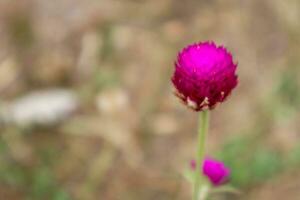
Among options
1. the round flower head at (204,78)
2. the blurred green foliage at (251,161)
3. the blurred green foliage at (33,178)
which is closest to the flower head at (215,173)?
the round flower head at (204,78)

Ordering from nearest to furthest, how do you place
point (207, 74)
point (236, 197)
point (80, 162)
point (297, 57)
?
point (207, 74), point (236, 197), point (80, 162), point (297, 57)

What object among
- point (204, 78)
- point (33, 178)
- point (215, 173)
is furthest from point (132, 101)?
point (204, 78)

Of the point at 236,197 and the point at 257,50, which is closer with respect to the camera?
the point at 236,197

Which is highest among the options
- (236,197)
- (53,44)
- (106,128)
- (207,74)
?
(53,44)

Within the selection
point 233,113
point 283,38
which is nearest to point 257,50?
point 283,38

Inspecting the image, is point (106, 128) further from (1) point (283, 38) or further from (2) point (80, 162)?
(1) point (283, 38)

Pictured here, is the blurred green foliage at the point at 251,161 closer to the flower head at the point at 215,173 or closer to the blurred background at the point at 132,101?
the blurred background at the point at 132,101
